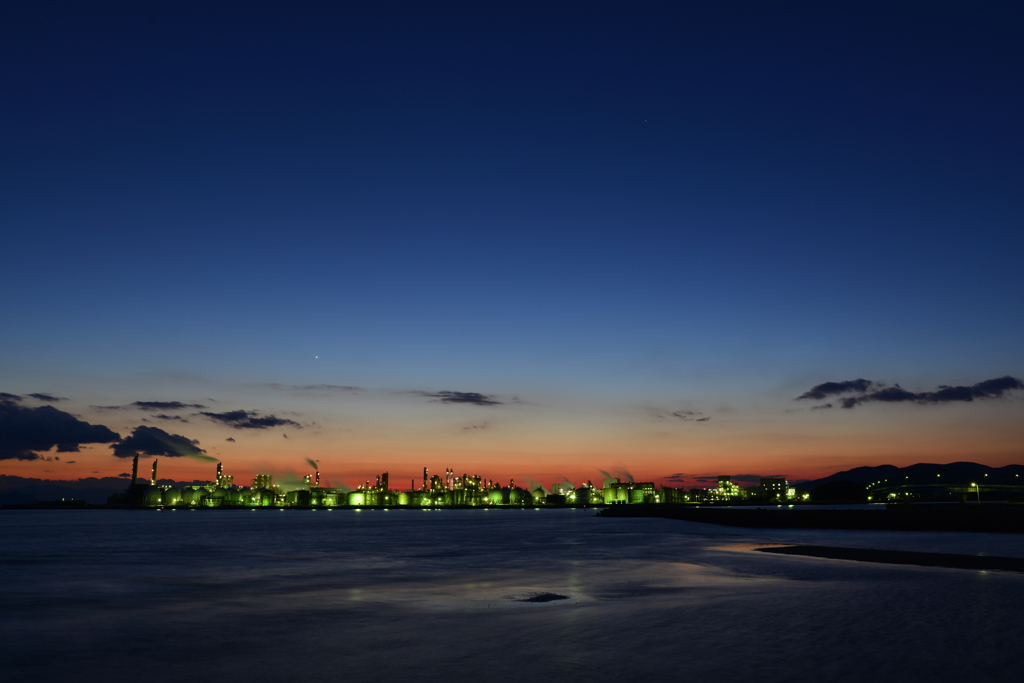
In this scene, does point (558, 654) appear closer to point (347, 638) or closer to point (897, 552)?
point (347, 638)

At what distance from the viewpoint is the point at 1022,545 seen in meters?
47.8

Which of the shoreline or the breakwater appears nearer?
the shoreline

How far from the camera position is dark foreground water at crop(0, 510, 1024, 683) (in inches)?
547

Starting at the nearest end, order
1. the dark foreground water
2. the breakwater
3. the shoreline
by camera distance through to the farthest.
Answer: the dark foreground water < the shoreline < the breakwater

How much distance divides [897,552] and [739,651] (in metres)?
34.2

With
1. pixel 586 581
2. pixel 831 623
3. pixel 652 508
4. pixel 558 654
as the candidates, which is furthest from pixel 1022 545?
pixel 652 508

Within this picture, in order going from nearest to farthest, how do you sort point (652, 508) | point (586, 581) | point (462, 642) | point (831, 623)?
1. point (462, 642)
2. point (831, 623)
3. point (586, 581)
4. point (652, 508)

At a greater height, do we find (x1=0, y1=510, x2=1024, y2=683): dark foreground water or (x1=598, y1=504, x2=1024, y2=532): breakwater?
(x1=0, y1=510, x2=1024, y2=683): dark foreground water

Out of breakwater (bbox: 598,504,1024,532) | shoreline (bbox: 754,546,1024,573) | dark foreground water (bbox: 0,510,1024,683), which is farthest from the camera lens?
breakwater (bbox: 598,504,1024,532)

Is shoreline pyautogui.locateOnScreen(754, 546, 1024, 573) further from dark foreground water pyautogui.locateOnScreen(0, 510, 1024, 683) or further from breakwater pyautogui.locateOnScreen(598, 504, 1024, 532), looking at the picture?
breakwater pyautogui.locateOnScreen(598, 504, 1024, 532)

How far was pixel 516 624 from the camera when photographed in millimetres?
18719

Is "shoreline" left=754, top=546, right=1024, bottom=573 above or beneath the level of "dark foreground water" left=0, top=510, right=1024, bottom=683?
beneath

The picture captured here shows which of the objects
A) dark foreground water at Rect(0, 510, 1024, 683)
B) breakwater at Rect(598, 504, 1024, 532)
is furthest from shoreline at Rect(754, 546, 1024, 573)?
breakwater at Rect(598, 504, 1024, 532)

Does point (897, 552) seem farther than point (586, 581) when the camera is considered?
Yes
